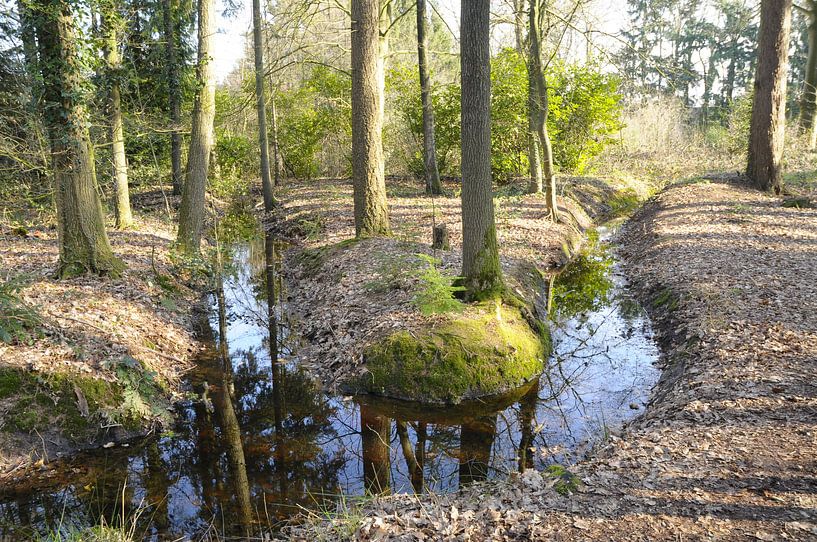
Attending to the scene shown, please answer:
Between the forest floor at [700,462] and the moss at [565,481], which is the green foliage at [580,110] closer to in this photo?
the forest floor at [700,462]

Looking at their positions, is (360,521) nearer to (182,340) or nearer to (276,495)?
(276,495)

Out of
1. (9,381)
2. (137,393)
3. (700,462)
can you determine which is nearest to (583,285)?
(700,462)

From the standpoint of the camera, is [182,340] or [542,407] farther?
[182,340]

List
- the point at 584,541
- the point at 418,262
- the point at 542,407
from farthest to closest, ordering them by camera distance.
→ the point at 418,262, the point at 542,407, the point at 584,541

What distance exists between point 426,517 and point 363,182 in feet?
27.9

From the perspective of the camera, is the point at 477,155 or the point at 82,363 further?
the point at 477,155

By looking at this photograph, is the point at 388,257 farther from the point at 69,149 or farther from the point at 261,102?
the point at 261,102

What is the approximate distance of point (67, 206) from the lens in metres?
8.75

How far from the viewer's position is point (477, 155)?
25.1ft

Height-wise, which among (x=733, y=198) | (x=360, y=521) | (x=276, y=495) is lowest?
(x=276, y=495)

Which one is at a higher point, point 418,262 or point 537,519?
point 418,262

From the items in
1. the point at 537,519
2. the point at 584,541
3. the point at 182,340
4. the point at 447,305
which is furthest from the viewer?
the point at 182,340

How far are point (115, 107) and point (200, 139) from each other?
2.75 metres

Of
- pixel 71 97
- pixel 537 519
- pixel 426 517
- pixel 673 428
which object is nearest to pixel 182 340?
pixel 71 97
